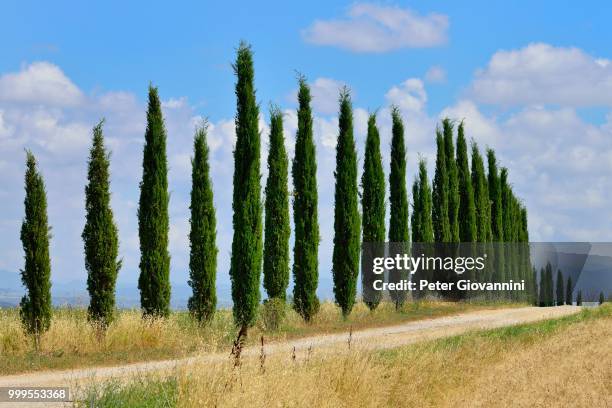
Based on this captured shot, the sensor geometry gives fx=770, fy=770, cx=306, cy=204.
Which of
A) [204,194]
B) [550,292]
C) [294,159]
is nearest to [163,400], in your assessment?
[204,194]

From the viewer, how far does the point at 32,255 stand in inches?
743

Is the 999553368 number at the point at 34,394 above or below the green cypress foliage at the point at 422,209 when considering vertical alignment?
below

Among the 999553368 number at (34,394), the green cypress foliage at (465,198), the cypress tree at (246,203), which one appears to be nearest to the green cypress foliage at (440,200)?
the green cypress foliage at (465,198)

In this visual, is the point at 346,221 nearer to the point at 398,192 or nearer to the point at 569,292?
the point at 398,192

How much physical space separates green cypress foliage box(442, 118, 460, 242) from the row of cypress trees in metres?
6.64

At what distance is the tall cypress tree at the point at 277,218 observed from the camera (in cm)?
2398

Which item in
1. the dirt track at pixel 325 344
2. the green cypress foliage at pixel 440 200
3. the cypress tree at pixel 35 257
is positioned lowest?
the dirt track at pixel 325 344

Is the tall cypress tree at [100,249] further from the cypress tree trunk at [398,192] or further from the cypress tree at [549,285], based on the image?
the cypress tree at [549,285]

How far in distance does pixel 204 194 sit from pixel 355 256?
7555mm

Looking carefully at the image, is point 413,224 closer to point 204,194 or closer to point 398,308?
point 398,308

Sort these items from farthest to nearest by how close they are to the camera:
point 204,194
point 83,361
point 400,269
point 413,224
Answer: point 413,224 → point 400,269 → point 204,194 → point 83,361

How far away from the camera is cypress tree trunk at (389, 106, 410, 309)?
106 feet

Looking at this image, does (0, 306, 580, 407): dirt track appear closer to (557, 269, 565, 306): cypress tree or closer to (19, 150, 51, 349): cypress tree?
(19, 150, 51, 349): cypress tree

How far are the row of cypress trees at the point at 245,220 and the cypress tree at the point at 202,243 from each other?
28mm
